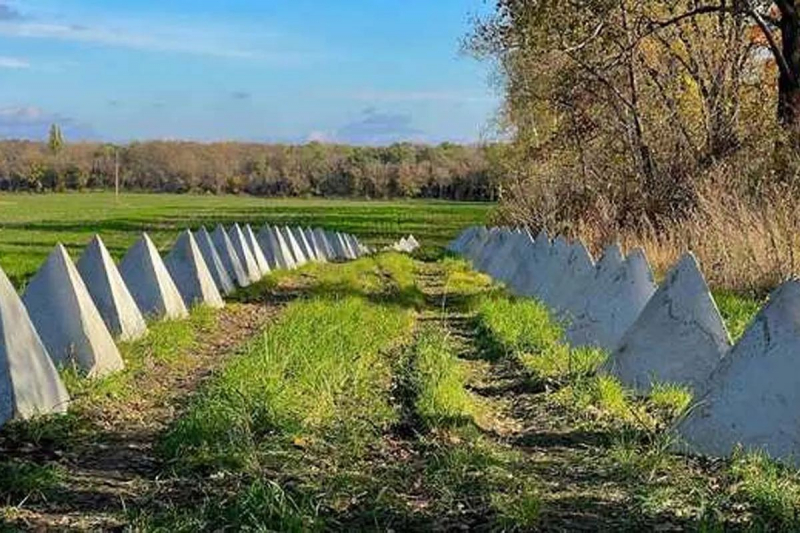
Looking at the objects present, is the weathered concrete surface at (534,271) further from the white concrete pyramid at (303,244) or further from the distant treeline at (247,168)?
the distant treeline at (247,168)

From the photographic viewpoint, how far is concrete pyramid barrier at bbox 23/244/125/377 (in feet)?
25.8

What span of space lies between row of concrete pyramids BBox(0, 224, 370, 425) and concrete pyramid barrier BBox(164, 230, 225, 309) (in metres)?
0.01

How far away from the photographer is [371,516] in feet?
15.6

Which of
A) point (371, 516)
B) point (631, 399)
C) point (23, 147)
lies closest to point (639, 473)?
point (371, 516)

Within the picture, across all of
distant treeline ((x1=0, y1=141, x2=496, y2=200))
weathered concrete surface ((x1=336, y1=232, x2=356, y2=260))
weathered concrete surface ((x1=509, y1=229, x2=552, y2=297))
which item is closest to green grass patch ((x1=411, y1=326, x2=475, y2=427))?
weathered concrete surface ((x1=509, y1=229, x2=552, y2=297))

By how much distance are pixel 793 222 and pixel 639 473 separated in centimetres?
978

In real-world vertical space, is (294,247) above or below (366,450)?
below

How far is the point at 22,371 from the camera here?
254 inches

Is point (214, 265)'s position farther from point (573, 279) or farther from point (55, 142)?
point (55, 142)

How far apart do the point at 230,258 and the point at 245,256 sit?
989 mm

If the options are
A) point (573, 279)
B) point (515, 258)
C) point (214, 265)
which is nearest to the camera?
point (573, 279)

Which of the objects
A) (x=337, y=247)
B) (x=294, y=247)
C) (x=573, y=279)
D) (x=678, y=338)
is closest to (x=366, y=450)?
(x=678, y=338)

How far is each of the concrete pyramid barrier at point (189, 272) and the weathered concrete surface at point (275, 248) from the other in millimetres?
7314

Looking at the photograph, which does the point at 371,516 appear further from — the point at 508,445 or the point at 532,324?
the point at 532,324
